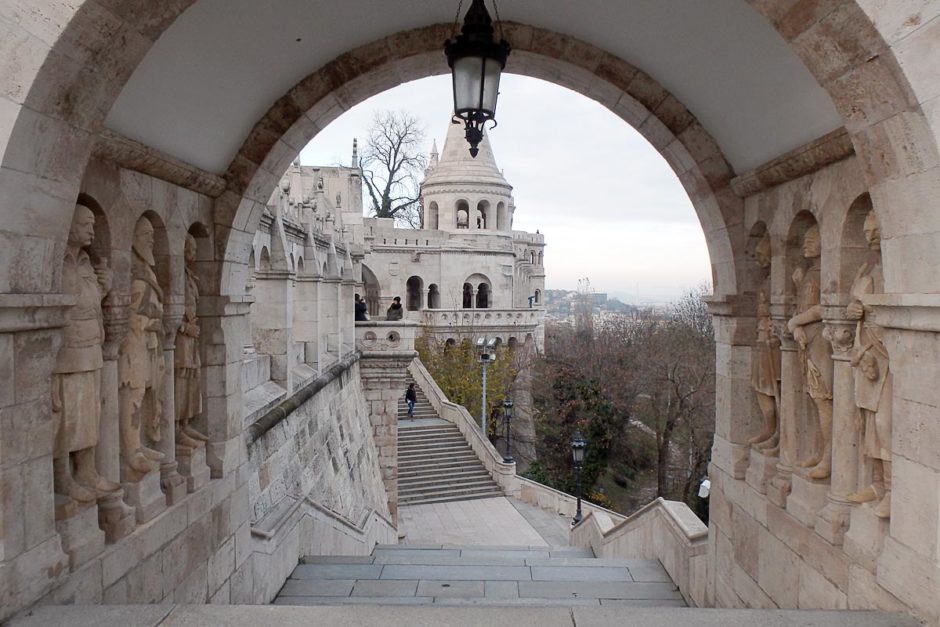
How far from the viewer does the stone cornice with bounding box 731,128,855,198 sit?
3297 mm

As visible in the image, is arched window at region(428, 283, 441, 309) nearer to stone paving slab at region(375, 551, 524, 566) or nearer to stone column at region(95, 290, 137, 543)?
stone paving slab at region(375, 551, 524, 566)

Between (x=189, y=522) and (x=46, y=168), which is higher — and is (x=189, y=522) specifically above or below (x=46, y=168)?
below

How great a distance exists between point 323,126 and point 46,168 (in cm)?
267

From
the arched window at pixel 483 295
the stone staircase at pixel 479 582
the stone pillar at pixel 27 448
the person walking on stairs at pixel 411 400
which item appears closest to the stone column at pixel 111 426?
the stone pillar at pixel 27 448

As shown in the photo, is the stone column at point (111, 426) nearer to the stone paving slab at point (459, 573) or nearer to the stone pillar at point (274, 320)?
the stone paving slab at point (459, 573)

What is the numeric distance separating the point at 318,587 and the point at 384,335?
33.3ft

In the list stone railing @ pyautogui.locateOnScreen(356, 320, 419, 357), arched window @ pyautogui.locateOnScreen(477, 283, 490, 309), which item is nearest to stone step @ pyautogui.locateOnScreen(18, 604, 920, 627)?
stone railing @ pyautogui.locateOnScreen(356, 320, 419, 357)

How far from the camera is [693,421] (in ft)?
75.5

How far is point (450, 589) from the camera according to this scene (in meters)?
5.70

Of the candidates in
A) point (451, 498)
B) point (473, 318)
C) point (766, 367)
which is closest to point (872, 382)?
point (766, 367)

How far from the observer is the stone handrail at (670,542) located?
5.34m

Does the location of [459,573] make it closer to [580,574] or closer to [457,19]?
[580,574]

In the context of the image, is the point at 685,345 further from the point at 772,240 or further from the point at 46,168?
the point at 46,168

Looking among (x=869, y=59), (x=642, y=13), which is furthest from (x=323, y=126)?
(x=869, y=59)
